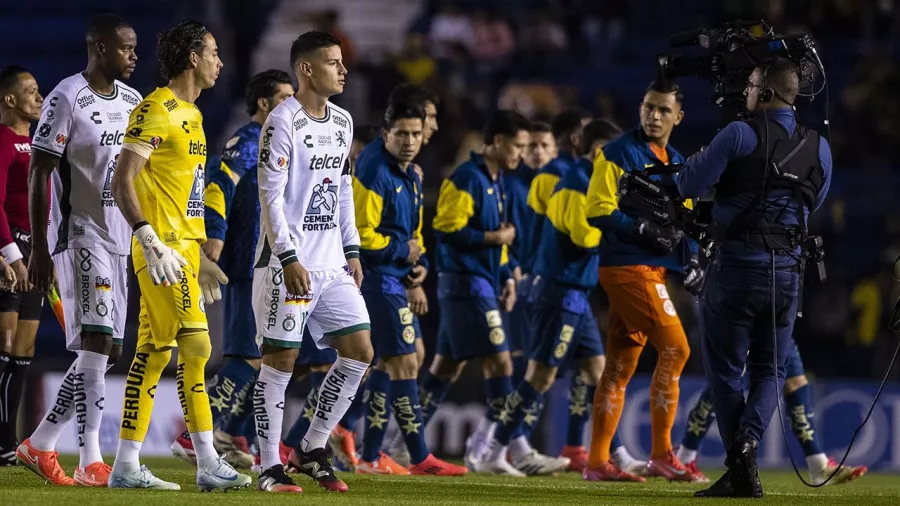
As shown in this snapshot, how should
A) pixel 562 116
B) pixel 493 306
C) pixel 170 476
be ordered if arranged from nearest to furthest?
pixel 170 476 < pixel 493 306 < pixel 562 116

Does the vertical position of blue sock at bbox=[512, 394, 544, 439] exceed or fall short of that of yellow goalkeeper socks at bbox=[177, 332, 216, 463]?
it falls short

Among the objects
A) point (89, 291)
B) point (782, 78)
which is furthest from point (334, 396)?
point (782, 78)

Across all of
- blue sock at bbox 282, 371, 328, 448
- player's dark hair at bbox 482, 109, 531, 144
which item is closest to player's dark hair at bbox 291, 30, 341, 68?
blue sock at bbox 282, 371, 328, 448

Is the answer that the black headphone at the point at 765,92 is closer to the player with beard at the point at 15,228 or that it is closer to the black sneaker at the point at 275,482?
the black sneaker at the point at 275,482

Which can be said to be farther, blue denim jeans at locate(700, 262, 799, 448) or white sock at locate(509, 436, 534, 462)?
white sock at locate(509, 436, 534, 462)

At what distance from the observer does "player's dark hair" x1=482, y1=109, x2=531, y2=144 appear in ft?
37.4

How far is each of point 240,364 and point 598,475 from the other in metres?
2.63

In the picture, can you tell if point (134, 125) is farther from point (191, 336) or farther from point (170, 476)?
point (170, 476)

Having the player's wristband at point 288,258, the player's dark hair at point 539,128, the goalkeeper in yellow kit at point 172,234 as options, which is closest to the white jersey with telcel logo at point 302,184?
the player's wristband at point 288,258

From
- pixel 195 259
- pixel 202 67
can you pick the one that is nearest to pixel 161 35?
pixel 202 67

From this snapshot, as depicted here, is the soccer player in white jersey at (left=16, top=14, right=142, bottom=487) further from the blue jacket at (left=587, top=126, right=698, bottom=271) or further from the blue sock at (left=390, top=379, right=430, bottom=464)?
the blue jacket at (left=587, top=126, right=698, bottom=271)

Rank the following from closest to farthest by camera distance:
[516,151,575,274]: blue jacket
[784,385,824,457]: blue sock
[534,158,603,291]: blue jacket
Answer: [784,385,824,457]: blue sock, [534,158,603,291]: blue jacket, [516,151,575,274]: blue jacket

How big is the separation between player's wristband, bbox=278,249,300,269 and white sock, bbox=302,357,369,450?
2.38 ft

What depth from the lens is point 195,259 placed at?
25.0ft
